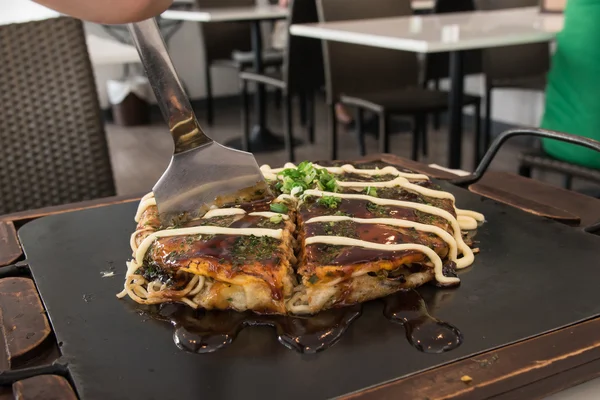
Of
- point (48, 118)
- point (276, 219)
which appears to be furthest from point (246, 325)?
point (48, 118)

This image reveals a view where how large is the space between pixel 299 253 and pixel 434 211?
24cm

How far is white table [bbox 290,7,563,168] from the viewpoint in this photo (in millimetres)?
2215

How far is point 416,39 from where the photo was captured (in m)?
2.21

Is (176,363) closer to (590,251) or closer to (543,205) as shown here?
(590,251)

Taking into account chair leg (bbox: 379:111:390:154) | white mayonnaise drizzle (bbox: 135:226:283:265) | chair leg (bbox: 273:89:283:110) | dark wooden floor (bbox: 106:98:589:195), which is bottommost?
dark wooden floor (bbox: 106:98:589:195)

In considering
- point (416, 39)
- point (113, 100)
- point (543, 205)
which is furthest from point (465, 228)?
point (113, 100)

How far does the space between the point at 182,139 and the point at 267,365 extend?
0.47 metres

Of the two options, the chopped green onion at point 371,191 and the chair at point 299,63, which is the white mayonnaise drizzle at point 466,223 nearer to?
the chopped green onion at point 371,191

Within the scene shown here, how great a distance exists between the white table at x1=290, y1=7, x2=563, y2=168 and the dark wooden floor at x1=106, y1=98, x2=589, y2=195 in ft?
4.04

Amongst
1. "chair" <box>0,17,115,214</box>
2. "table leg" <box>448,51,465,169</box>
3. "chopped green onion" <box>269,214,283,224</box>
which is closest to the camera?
"chopped green onion" <box>269,214,283,224</box>

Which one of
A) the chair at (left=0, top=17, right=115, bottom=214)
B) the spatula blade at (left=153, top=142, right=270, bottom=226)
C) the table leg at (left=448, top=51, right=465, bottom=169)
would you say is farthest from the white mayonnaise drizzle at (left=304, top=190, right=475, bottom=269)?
the table leg at (left=448, top=51, right=465, bottom=169)

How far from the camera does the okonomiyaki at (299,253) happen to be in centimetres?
85

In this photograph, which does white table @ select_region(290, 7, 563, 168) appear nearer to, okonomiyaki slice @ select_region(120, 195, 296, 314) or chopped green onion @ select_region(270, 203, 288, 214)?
chopped green onion @ select_region(270, 203, 288, 214)

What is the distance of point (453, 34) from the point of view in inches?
95.4
